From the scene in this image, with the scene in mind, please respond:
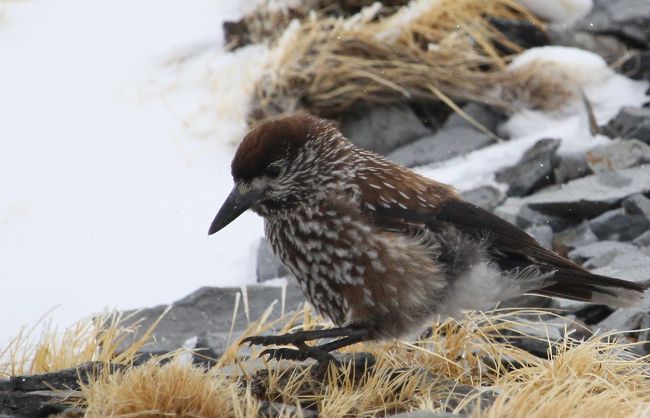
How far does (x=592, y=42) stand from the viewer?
351 inches

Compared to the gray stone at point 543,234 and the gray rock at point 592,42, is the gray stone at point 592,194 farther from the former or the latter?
the gray rock at point 592,42

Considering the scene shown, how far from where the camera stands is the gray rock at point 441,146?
8008mm

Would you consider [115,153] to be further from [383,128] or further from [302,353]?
[302,353]

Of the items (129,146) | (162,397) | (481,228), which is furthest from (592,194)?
(162,397)

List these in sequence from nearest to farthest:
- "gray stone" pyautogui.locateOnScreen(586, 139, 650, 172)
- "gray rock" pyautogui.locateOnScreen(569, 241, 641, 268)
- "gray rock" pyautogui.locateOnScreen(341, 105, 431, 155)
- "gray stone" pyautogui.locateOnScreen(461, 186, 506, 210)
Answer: "gray rock" pyautogui.locateOnScreen(569, 241, 641, 268) → "gray stone" pyautogui.locateOnScreen(461, 186, 506, 210) → "gray stone" pyautogui.locateOnScreen(586, 139, 650, 172) → "gray rock" pyautogui.locateOnScreen(341, 105, 431, 155)

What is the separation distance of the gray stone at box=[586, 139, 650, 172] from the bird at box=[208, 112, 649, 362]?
7.86 ft

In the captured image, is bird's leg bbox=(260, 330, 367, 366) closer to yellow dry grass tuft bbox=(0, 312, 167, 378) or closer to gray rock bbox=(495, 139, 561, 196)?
yellow dry grass tuft bbox=(0, 312, 167, 378)

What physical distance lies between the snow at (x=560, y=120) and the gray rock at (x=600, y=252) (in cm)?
121

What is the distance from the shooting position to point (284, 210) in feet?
16.1

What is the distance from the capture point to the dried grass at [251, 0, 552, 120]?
8461 mm

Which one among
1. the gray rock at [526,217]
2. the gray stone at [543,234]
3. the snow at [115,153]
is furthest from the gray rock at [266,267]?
the gray stone at [543,234]

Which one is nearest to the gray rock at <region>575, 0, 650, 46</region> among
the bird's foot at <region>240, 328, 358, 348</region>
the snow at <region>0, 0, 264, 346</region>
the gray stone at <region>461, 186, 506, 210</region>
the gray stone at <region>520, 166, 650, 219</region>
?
the gray stone at <region>520, 166, 650, 219</region>

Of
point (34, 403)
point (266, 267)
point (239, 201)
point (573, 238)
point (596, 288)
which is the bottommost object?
point (573, 238)

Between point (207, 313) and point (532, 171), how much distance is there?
99.9 inches
